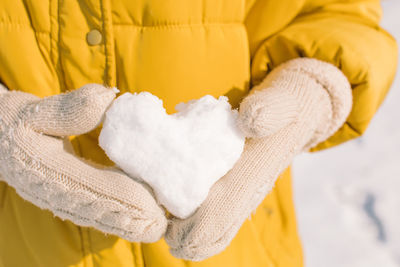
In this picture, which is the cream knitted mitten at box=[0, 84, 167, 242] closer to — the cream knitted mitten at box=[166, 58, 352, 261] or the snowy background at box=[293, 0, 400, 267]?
the cream knitted mitten at box=[166, 58, 352, 261]

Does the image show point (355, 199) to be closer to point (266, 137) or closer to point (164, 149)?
point (266, 137)

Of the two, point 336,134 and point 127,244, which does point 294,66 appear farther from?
point 127,244

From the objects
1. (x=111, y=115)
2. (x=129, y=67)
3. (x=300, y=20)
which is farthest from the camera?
(x=300, y=20)

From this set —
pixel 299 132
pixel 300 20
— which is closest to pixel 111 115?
pixel 299 132

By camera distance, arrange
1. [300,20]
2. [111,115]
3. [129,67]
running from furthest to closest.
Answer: [300,20]
[129,67]
[111,115]

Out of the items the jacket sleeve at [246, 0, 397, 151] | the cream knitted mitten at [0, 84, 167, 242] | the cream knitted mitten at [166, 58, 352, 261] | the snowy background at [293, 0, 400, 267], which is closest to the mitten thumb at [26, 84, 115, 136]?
the cream knitted mitten at [0, 84, 167, 242]

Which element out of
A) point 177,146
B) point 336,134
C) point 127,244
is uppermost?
point 177,146

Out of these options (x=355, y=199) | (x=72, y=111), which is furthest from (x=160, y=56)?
(x=355, y=199)
